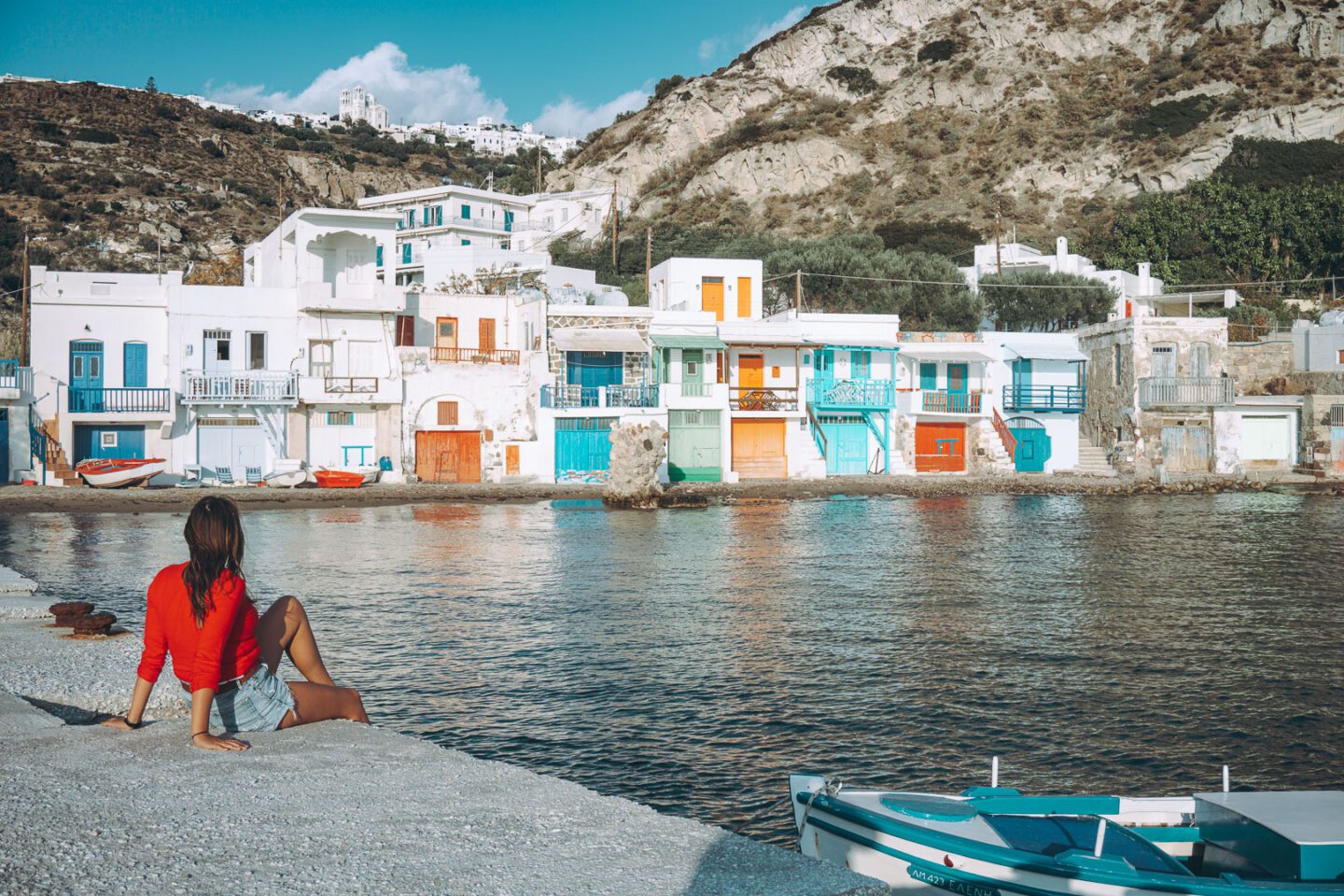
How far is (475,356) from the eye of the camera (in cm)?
4278

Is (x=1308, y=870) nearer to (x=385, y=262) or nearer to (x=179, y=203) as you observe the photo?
(x=385, y=262)

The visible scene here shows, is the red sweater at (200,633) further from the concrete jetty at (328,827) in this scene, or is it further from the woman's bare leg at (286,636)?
the concrete jetty at (328,827)

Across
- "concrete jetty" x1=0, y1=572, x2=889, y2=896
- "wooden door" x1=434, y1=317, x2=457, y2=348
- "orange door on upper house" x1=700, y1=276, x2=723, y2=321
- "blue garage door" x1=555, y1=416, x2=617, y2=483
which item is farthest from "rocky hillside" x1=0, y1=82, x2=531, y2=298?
"concrete jetty" x1=0, y1=572, x2=889, y2=896

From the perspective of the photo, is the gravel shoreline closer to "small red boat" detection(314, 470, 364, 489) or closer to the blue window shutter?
"small red boat" detection(314, 470, 364, 489)

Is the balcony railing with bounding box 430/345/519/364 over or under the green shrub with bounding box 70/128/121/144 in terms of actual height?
under

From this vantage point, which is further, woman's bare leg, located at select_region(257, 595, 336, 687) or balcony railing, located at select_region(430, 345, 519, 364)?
balcony railing, located at select_region(430, 345, 519, 364)

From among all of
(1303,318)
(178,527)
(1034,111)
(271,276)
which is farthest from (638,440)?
(1034,111)

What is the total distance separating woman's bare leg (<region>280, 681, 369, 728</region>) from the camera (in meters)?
6.81

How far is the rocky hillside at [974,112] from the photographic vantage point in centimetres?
8538

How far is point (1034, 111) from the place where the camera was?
97.5 m

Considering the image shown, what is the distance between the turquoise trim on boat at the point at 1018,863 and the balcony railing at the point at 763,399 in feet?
124

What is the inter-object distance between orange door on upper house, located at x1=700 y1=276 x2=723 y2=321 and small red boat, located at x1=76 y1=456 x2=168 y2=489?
21.3m

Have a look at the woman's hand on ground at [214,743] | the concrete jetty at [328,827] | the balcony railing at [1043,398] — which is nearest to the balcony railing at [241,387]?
the balcony railing at [1043,398]

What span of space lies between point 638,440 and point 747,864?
32.2m
